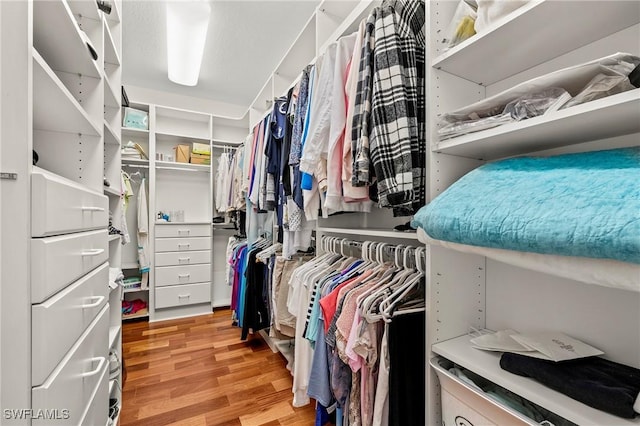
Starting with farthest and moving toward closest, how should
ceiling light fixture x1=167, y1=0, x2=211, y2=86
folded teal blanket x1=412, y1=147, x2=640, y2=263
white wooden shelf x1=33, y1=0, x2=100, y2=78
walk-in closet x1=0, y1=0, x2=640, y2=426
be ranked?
ceiling light fixture x1=167, y1=0, x2=211, y2=86 → white wooden shelf x1=33, y1=0, x2=100, y2=78 → walk-in closet x1=0, y1=0, x2=640, y2=426 → folded teal blanket x1=412, y1=147, x2=640, y2=263

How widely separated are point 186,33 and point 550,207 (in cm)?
247

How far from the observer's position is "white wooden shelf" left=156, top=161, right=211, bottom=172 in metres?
3.05

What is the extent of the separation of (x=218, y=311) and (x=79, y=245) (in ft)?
9.01

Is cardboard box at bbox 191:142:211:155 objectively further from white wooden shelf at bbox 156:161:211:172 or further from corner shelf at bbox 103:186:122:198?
corner shelf at bbox 103:186:122:198

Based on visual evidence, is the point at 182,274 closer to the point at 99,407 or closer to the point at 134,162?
the point at 134,162

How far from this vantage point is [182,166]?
317cm

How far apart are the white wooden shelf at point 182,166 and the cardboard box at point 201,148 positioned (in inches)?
6.2

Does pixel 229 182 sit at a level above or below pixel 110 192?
above

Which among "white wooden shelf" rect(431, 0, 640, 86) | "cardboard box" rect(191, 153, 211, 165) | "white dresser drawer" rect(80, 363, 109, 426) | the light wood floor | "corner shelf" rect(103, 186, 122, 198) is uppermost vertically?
"cardboard box" rect(191, 153, 211, 165)

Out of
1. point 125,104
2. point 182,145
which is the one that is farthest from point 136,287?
point 125,104

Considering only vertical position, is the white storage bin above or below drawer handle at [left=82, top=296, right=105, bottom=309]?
below

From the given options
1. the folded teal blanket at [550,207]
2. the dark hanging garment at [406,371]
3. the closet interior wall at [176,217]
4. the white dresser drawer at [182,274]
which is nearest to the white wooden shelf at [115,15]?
the closet interior wall at [176,217]

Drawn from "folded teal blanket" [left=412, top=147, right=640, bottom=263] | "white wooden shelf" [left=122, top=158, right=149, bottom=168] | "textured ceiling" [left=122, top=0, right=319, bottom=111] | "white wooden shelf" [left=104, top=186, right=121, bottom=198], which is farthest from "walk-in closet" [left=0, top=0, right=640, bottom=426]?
"white wooden shelf" [left=122, top=158, right=149, bottom=168]

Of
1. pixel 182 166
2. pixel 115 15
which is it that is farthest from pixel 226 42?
pixel 182 166
